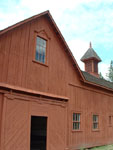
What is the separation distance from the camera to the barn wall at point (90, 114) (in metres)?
12.9

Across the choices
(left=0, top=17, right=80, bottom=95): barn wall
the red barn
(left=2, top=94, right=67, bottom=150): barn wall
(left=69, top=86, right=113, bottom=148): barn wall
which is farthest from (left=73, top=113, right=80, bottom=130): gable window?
(left=0, top=17, right=80, bottom=95): barn wall

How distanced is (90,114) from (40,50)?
6501 mm

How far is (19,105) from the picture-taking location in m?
9.28

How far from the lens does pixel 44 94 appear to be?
1062 cm

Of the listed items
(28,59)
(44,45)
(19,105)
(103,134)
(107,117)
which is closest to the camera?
(19,105)

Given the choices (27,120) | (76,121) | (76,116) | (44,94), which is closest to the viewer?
(27,120)

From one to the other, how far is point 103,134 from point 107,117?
5.50 feet

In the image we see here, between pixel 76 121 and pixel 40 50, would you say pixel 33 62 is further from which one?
pixel 76 121

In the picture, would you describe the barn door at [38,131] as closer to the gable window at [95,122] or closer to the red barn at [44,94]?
the red barn at [44,94]

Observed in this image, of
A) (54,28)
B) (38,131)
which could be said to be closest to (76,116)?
(38,131)

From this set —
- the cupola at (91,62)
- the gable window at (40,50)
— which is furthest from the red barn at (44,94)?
the cupola at (91,62)

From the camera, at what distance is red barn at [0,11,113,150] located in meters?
8.97

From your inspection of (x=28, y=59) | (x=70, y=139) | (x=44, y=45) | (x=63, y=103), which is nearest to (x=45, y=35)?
(x=44, y=45)

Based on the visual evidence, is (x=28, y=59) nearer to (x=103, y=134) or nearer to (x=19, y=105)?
(x=19, y=105)
